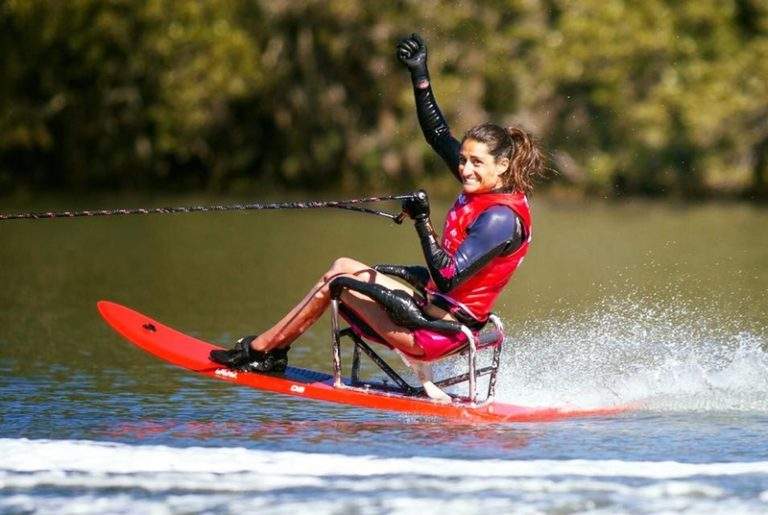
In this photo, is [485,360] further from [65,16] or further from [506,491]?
[65,16]

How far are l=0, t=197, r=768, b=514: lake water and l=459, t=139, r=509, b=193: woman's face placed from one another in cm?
120

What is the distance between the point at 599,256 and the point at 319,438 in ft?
36.8

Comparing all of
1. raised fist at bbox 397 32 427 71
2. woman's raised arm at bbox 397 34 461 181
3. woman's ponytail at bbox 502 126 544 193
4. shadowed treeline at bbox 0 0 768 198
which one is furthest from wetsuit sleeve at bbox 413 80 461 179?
shadowed treeline at bbox 0 0 768 198

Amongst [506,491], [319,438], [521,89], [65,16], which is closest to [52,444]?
[319,438]

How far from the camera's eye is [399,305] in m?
7.95

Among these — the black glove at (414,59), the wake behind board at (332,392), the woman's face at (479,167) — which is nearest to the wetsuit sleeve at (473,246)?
the woman's face at (479,167)

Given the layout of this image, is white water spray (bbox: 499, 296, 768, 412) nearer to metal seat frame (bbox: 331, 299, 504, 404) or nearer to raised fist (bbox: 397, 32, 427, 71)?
metal seat frame (bbox: 331, 299, 504, 404)

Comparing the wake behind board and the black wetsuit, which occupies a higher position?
the black wetsuit

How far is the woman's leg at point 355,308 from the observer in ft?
26.6

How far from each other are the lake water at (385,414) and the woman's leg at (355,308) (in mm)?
432

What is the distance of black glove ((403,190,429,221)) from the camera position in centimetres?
763

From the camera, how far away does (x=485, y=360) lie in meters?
10.3

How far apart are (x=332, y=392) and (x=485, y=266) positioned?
103 cm

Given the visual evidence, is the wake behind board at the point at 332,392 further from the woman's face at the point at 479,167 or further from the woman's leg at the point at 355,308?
the woman's face at the point at 479,167
